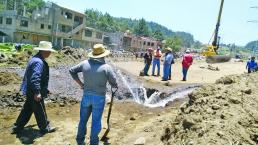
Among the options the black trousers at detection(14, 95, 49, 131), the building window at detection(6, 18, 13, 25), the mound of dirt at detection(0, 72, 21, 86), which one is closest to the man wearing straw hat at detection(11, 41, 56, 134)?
the black trousers at detection(14, 95, 49, 131)

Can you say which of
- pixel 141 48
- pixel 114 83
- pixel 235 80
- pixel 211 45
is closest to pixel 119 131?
pixel 114 83

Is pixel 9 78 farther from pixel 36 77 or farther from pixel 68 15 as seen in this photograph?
pixel 68 15

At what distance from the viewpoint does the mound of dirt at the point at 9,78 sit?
47.0ft

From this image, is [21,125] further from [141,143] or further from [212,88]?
[212,88]

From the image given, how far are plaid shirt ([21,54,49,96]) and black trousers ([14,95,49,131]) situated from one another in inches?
8.0

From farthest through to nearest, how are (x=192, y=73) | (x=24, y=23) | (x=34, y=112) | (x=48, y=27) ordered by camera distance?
(x=48, y=27), (x=24, y=23), (x=192, y=73), (x=34, y=112)

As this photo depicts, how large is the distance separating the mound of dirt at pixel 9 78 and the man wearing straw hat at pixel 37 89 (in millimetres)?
6123

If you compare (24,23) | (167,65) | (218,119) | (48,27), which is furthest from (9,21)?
(218,119)

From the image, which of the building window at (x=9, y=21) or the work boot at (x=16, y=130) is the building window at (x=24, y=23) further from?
the work boot at (x=16, y=130)

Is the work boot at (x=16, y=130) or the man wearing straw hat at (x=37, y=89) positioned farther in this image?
the work boot at (x=16, y=130)

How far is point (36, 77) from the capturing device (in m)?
8.08

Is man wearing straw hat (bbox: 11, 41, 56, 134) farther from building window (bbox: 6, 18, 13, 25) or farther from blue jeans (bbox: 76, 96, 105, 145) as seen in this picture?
building window (bbox: 6, 18, 13, 25)

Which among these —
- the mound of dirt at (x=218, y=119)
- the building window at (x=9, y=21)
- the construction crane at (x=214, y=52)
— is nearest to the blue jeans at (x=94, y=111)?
the mound of dirt at (x=218, y=119)

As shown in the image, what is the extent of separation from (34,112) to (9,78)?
6829mm
